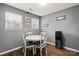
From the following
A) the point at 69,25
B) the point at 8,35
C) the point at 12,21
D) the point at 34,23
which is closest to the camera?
the point at 8,35

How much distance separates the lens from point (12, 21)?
2.49 m

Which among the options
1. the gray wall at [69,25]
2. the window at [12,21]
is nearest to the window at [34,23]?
the window at [12,21]

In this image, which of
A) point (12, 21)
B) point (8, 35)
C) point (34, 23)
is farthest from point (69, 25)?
point (8, 35)

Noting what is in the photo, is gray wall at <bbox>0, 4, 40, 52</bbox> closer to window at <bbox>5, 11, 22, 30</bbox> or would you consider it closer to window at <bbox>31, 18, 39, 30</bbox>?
window at <bbox>5, 11, 22, 30</bbox>

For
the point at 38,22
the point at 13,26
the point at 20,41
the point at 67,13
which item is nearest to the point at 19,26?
the point at 13,26

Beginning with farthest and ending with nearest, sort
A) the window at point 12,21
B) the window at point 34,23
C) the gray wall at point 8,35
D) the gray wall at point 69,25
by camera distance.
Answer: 1. the window at point 34,23
2. the gray wall at point 69,25
3. the window at point 12,21
4. the gray wall at point 8,35

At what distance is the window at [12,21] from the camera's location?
2.27m

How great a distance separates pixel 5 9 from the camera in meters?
2.20

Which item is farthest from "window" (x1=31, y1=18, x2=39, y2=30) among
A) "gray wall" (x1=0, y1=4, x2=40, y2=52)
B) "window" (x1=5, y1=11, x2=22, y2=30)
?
"window" (x1=5, y1=11, x2=22, y2=30)

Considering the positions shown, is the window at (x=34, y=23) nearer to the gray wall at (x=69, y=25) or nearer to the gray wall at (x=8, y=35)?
the gray wall at (x=8, y=35)

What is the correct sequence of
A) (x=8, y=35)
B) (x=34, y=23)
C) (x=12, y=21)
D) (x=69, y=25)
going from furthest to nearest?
(x=34, y=23), (x=69, y=25), (x=12, y=21), (x=8, y=35)

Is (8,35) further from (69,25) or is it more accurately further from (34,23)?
(69,25)

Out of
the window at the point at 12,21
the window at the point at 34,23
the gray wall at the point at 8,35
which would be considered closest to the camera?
the gray wall at the point at 8,35

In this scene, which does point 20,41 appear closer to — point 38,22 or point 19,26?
point 19,26
